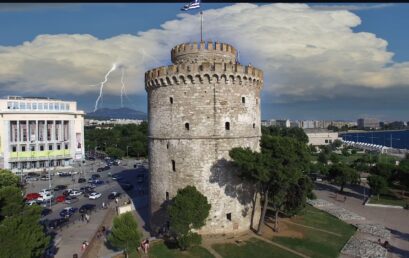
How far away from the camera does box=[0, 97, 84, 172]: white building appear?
79.2m

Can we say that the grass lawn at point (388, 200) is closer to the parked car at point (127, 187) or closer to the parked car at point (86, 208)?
the parked car at point (127, 187)

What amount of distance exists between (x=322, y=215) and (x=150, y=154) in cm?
2122

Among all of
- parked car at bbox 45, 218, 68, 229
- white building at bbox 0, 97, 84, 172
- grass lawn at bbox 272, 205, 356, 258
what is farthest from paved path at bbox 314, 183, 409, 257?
white building at bbox 0, 97, 84, 172

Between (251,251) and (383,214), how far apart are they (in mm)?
24651

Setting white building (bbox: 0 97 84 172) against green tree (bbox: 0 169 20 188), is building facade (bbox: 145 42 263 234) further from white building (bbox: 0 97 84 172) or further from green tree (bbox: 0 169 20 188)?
white building (bbox: 0 97 84 172)

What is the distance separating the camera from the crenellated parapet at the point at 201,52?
107 feet

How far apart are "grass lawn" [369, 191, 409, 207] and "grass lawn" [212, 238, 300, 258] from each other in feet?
91.4

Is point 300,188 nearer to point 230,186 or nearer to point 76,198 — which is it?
point 230,186

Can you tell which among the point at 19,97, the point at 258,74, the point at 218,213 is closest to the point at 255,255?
the point at 218,213

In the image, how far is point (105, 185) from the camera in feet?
208

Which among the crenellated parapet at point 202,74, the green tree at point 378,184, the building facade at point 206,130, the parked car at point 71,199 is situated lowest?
the parked car at point 71,199

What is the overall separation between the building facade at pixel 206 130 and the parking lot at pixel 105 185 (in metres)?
12.3

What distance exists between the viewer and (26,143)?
82.1 metres

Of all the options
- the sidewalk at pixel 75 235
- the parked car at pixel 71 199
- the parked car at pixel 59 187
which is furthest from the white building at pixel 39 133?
the sidewalk at pixel 75 235
